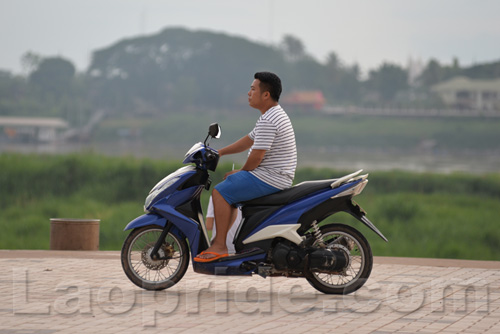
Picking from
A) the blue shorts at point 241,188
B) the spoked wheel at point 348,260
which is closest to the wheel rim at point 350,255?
the spoked wheel at point 348,260

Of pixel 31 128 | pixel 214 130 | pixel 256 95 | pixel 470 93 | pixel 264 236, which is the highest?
pixel 470 93

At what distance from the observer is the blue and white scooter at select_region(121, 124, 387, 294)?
6.76 metres

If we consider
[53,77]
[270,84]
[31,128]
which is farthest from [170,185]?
[53,77]

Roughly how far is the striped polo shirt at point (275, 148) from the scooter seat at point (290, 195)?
0.23ft

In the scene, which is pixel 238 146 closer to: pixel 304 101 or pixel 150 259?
pixel 150 259

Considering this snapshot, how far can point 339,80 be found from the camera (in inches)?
6166

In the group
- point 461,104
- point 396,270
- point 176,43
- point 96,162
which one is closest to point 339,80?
point 461,104

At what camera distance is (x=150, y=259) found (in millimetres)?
6988

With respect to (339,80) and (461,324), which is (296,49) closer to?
(339,80)

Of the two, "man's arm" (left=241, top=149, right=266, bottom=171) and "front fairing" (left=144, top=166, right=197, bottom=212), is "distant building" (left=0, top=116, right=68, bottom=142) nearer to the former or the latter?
"front fairing" (left=144, top=166, right=197, bottom=212)

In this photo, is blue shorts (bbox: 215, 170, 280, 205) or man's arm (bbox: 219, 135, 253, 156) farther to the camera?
man's arm (bbox: 219, 135, 253, 156)

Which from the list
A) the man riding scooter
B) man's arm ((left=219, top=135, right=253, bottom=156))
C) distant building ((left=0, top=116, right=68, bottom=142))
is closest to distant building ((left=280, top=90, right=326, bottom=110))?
distant building ((left=0, top=116, right=68, bottom=142))

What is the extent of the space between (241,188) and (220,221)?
11.9 inches

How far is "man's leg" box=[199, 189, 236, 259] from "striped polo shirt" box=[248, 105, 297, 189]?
329 millimetres
